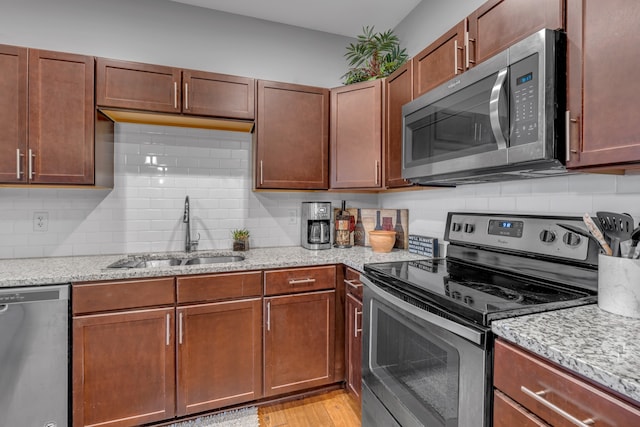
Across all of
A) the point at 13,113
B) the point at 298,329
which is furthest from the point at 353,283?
the point at 13,113

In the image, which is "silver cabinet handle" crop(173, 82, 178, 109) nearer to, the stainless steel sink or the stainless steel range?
the stainless steel sink

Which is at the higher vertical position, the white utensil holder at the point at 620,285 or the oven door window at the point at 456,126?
the oven door window at the point at 456,126

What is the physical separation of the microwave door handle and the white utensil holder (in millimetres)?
501

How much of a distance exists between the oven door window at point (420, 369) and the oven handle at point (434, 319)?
0.04ft

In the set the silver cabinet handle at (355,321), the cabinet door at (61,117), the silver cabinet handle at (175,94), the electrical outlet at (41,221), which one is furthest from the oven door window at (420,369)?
the electrical outlet at (41,221)

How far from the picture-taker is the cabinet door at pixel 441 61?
60.6 inches

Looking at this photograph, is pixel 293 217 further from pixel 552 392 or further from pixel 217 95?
pixel 552 392

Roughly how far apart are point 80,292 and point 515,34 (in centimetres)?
228

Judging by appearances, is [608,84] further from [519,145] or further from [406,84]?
[406,84]

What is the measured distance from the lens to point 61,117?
1880 millimetres

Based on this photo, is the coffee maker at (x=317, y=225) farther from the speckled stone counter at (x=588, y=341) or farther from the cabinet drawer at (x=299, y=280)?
the speckled stone counter at (x=588, y=341)

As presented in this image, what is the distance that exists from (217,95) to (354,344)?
1829mm

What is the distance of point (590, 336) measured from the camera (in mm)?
843

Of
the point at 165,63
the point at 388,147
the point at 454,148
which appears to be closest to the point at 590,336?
the point at 454,148
